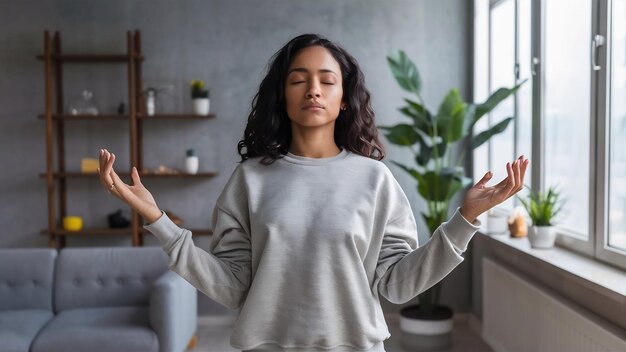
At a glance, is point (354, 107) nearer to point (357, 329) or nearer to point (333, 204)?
point (333, 204)

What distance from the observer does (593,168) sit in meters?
2.92

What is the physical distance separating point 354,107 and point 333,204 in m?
0.25

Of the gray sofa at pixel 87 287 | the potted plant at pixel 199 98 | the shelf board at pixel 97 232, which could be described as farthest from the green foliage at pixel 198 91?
the gray sofa at pixel 87 287

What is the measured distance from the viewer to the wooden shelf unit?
4.52 meters

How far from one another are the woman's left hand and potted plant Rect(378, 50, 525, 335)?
2.69 meters

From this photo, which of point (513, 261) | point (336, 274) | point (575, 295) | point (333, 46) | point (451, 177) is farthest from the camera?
point (451, 177)

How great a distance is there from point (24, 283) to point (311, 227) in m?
3.16

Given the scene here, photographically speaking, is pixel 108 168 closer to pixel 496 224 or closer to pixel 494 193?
pixel 494 193

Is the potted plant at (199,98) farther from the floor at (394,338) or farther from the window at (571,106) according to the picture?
the window at (571,106)

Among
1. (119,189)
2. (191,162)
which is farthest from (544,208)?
(119,189)

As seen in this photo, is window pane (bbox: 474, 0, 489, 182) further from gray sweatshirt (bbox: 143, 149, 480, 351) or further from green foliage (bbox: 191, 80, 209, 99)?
gray sweatshirt (bbox: 143, 149, 480, 351)

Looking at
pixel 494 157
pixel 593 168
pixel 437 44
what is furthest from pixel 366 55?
pixel 593 168

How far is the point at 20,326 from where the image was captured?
11.4ft

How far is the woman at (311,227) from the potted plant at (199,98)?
3.23 meters
